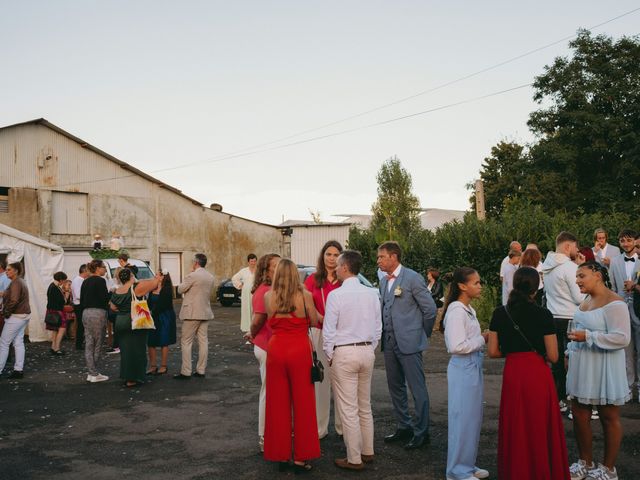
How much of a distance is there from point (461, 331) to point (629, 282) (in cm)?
386

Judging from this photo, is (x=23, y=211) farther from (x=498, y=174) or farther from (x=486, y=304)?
(x=498, y=174)

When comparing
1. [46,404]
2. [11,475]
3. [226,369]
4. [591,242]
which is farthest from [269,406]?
[591,242]

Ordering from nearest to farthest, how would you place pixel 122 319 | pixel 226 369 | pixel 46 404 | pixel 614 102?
pixel 46 404
pixel 122 319
pixel 226 369
pixel 614 102

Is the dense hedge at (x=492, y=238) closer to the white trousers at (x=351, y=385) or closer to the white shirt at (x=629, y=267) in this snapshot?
the white shirt at (x=629, y=267)

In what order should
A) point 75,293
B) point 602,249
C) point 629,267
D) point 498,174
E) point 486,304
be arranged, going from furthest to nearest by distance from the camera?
point 498,174, point 486,304, point 75,293, point 602,249, point 629,267

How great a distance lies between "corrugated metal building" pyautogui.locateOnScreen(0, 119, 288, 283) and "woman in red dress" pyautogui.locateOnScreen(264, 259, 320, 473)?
26478mm

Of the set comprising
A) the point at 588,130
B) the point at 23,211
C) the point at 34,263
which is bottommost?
the point at 34,263

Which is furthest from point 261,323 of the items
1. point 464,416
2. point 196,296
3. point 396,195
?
point 396,195

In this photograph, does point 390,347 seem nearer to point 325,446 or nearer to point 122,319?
point 325,446

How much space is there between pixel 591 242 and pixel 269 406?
41.8 ft

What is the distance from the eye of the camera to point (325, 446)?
20.8 ft

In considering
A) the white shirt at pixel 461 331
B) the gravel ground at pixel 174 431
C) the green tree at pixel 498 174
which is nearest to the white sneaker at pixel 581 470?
the gravel ground at pixel 174 431

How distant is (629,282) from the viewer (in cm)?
768

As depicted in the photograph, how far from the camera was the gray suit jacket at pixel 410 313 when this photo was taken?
617cm
